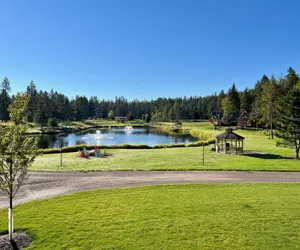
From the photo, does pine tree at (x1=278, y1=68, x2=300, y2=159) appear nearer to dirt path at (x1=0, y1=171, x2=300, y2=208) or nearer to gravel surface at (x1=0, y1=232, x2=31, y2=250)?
dirt path at (x1=0, y1=171, x2=300, y2=208)

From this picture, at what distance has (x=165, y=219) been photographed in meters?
9.63

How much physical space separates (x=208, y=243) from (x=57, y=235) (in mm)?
5142

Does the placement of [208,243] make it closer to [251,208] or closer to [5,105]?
[251,208]

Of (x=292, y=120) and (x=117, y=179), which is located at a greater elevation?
(x=292, y=120)

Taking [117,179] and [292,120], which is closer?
[117,179]

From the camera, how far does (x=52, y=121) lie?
3162 inches

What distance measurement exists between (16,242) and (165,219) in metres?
5.29

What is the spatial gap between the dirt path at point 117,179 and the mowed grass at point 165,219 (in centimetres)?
160

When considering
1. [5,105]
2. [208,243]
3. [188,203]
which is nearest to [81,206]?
[188,203]

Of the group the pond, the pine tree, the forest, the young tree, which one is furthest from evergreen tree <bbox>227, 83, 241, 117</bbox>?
the young tree

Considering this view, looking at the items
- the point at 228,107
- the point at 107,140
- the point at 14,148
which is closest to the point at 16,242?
the point at 14,148

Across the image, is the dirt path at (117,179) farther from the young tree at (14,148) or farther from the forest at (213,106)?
the forest at (213,106)

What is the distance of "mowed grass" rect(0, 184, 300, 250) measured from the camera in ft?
26.2

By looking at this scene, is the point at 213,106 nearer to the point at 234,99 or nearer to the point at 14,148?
the point at 234,99
